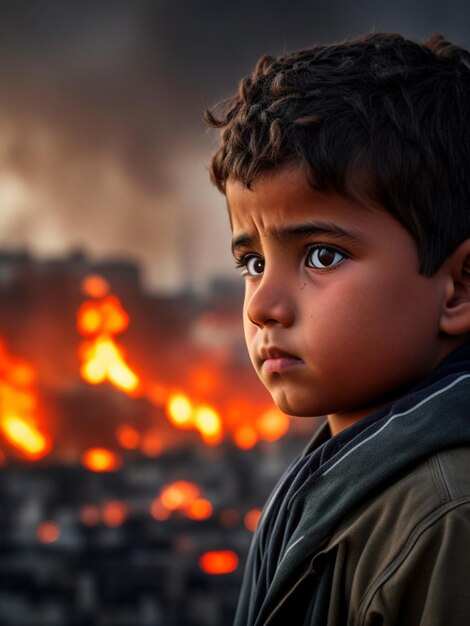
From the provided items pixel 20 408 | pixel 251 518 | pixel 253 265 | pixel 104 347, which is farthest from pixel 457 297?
pixel 20 408

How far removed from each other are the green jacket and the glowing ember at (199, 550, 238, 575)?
4.17 meters

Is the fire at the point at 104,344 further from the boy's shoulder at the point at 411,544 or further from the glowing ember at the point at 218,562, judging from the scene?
the boy's shoulder at the point at 411,544

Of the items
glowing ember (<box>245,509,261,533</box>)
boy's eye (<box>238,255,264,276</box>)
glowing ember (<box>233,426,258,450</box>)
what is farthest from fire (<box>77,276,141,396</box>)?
boy's eye (<box>238,255,264,276</box>)

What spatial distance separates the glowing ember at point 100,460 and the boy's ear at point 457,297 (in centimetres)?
511

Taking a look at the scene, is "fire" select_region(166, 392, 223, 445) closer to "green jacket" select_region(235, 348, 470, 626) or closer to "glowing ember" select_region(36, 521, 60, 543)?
"glowing ember" select_region(36, 521, 60, 543)

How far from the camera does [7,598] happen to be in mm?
4559

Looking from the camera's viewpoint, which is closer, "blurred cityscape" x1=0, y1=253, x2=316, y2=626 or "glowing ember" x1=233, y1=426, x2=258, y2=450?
"blurred cityscape" x1=0, y1=253, x2=316, y2=626

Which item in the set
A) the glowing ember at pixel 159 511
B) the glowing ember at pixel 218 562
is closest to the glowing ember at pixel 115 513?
the glowing ember at pixel 159 511

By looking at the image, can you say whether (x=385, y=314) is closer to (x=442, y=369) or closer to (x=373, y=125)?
(x=442, y=369)

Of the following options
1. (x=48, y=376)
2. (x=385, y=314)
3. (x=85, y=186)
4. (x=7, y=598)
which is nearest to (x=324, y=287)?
(x=385, y=314)

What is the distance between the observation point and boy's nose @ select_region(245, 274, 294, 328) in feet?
2.75

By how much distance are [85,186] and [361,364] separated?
608cm

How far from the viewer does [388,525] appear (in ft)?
2.41

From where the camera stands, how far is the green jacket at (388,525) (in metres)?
0.69
